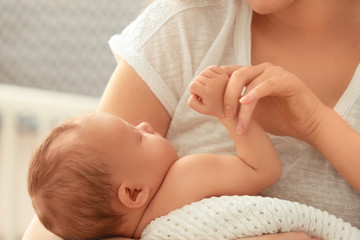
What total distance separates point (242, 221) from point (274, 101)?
272mm

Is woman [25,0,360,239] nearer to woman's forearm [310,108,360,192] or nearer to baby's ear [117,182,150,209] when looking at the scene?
woman's forearm [310,108,360,192]

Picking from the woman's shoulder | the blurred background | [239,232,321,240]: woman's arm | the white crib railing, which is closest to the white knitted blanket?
[239,232,321,240]: woman's arm

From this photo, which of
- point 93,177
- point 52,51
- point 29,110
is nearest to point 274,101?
point 93,177

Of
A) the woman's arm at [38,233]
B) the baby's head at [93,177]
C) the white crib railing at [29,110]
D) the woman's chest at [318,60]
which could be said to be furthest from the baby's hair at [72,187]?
the white crib railing at [29,110]

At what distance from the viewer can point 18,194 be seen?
8.29 feet

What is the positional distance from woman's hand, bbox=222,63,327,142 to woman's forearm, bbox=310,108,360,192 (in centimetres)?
2

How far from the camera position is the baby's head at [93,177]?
0.97m

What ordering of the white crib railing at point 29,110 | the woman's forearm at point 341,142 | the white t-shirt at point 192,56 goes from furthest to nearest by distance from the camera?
the white crib railing at point 29,110, the white t-shirt at point 192,56, the woman's forearm at point 341,142

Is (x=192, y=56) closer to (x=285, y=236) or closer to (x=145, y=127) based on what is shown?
(x=145, y=127)

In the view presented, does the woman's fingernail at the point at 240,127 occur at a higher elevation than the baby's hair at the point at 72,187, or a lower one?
higher

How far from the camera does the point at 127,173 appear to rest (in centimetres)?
102

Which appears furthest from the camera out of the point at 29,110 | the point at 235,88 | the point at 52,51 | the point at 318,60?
the point at 52,51

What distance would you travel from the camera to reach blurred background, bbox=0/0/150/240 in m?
2.30

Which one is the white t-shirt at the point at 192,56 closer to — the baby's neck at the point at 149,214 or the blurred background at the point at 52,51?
the baby's neck at the point at 149,214
